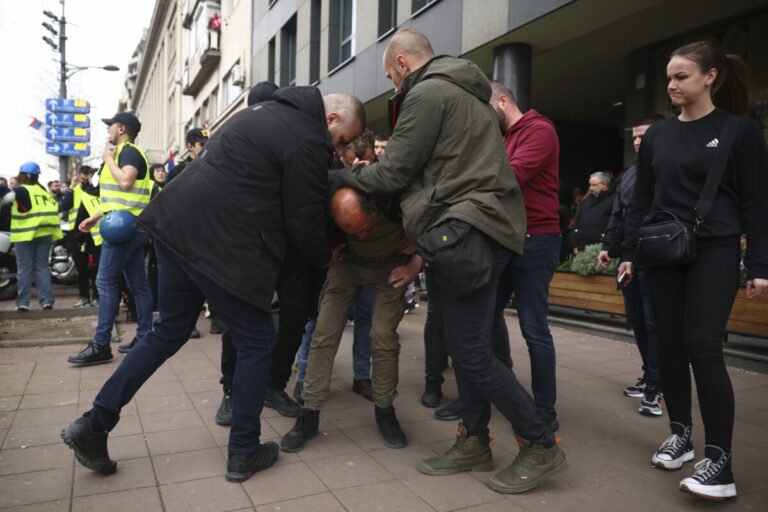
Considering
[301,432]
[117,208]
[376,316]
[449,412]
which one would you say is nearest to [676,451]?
[449,412]

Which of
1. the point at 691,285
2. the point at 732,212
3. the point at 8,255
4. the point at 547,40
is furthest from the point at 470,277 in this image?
the point at 8,255

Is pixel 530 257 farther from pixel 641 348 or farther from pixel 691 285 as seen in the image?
pixel 641 348

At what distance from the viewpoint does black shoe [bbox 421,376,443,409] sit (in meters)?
4.01

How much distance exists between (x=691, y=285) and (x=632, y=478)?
0.99m

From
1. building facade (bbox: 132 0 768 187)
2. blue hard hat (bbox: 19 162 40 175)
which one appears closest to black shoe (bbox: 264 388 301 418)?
building facade (bbox: 132 0 768 187)

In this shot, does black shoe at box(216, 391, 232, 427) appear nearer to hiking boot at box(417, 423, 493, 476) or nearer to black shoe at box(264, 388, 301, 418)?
black shoe at box(264, 388, 301, 418)

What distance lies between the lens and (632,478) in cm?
290

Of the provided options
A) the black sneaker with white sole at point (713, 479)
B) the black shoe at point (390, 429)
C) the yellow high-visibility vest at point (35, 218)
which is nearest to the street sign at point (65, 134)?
the yellow high-visibility vest at point (35, 218)

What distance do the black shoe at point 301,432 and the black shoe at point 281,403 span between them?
1.52 ft

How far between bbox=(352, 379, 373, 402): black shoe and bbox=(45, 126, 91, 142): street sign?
16.4 metres

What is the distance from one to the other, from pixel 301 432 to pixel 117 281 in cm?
274

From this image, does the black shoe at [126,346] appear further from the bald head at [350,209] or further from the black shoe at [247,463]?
the bald head at [350,209]

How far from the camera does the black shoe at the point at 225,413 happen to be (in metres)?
3.52

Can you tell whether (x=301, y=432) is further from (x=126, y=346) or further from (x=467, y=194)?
(x=126, y=346)
